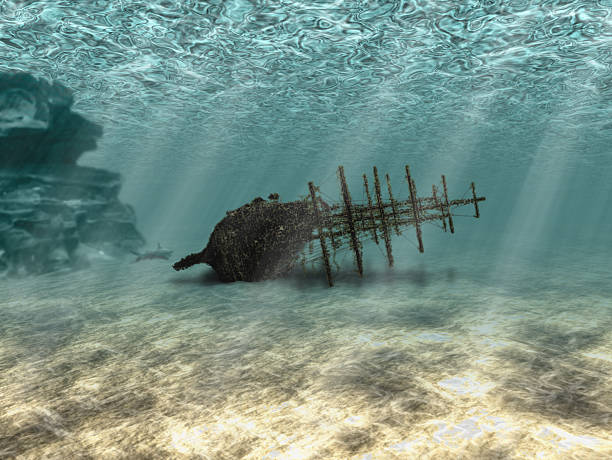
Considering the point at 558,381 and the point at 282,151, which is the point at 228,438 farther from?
the point at 282,151

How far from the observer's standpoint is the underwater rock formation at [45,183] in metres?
21.2

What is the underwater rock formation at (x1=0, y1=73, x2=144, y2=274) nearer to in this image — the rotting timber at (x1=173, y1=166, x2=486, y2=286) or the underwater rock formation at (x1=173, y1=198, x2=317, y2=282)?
the underwater rock formation at (x1=173, y1=198, x2=317, y2=282)

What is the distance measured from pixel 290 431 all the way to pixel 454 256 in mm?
20905

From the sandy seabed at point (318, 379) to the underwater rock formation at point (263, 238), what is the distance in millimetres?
3201

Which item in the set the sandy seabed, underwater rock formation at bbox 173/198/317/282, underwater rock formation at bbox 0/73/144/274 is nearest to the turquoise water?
the sandy seabed

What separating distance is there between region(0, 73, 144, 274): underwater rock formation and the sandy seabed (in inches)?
522

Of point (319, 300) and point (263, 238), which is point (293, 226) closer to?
point (263, 238)

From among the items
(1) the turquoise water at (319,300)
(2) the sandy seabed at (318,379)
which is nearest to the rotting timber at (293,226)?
(1) the turquoise water at (319,300)

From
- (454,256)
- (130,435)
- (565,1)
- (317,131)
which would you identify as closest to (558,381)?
(130,435)

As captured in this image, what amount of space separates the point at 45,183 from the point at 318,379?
26002 millimetres

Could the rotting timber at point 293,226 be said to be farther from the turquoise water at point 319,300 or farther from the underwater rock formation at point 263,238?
the turquoise water at point 319,300

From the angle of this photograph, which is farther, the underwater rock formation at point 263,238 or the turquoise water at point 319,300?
the underwater rock formation at point 263,238

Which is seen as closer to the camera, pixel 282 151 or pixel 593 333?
pixel 593 333

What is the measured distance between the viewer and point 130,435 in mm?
4824
